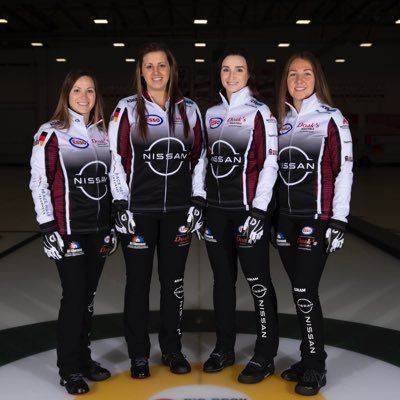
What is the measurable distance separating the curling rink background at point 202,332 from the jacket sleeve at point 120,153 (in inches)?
40.0

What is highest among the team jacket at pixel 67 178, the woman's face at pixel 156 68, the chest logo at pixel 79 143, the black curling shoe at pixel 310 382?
the woman's face at pixel 156 68

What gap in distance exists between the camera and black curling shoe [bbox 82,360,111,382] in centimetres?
303

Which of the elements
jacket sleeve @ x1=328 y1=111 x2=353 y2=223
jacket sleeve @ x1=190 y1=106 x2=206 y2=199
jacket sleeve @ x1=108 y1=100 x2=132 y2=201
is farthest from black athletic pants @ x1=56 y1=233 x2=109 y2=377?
jacket sleeve @ x1=328 y1=111 x2=353 y2=223

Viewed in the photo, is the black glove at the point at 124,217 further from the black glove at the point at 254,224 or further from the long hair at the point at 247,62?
the long hair at the point at 247,62

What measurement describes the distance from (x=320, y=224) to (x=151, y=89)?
112 cm

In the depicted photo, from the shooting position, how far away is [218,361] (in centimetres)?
315

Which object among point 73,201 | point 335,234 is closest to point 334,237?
point 335,234

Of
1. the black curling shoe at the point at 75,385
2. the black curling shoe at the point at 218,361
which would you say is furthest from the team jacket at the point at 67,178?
the black curling shoe at the point at 218,361

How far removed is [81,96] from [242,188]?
950mm

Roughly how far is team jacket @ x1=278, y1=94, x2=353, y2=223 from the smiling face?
43mm

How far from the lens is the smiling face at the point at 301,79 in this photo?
2887 mm

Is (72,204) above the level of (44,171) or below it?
below

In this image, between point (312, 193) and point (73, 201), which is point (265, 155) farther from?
point (73, 201)

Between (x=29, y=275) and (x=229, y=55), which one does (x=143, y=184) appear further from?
(x=29, y=275)
